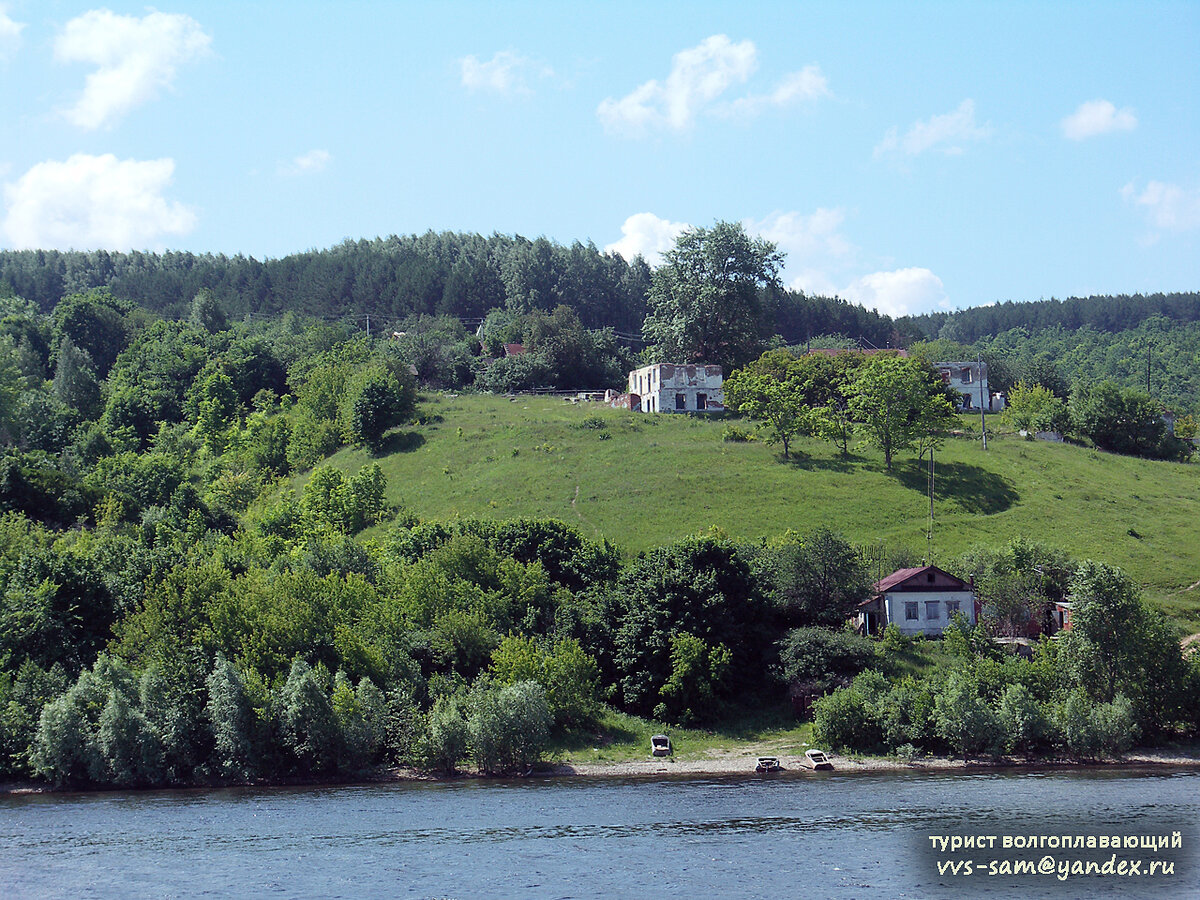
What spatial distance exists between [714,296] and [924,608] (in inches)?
2883

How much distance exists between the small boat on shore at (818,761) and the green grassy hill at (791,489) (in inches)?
1117

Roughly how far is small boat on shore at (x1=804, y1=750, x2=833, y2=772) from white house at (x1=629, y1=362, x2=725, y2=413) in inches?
2814

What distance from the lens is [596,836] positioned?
45.5 metres

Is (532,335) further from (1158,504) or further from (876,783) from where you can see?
(876,783)

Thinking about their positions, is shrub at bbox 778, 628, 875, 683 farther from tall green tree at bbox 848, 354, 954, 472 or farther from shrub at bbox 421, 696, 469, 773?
tall green tree at bbox 848, 354, 954, 472

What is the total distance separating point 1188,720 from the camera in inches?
2522

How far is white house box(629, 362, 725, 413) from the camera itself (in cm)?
13050

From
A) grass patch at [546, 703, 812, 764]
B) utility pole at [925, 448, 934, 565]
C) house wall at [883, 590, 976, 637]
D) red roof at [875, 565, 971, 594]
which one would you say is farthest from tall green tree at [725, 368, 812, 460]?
grass patch at [546, 703, 812, 764]

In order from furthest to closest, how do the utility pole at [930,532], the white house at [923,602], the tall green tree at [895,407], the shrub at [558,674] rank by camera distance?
1. the tall green tree at [895,407]
2. the utility pole at [930,532]
3. the white house at [923,602]
4. the shrub at [558,674]

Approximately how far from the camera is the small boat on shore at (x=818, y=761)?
5969cm

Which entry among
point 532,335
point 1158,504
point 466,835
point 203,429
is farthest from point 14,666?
point 532,335

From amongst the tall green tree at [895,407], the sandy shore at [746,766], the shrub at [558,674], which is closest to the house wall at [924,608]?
the sandy shore at [746,766]

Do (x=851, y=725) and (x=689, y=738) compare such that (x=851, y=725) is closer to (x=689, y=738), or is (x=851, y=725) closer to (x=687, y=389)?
(x=689, y=738)

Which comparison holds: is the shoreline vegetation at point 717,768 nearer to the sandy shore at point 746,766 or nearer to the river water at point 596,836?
the sandy shore at point 746,766
